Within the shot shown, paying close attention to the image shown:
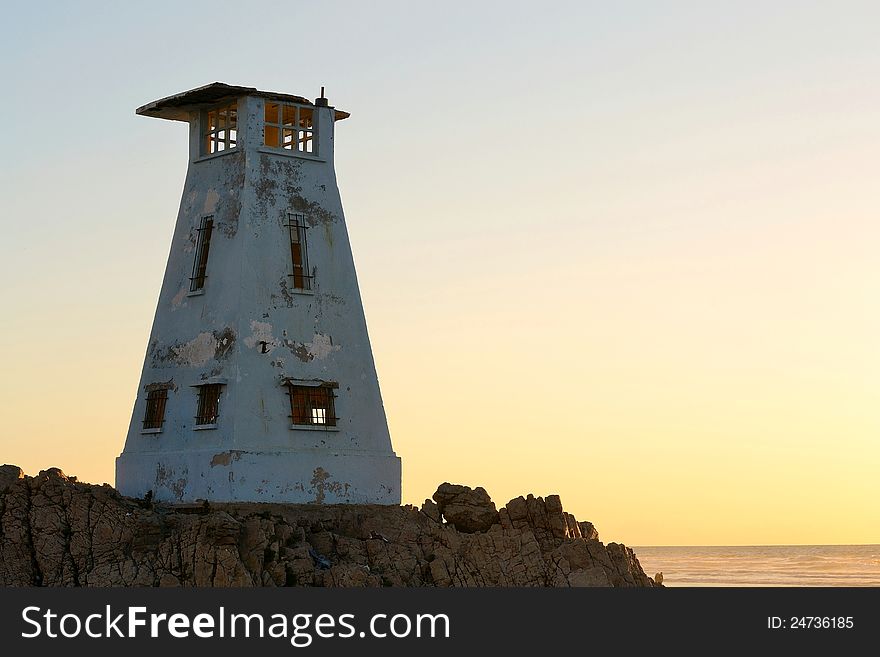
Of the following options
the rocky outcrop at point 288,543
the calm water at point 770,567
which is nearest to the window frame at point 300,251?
the rocky outcrop at point 288,543

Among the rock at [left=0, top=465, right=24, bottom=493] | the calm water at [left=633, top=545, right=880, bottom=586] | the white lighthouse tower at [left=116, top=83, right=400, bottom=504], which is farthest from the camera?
the calm water at [left=633, top=545, right=880, bottom=586]

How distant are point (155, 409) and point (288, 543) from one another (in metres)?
5.89

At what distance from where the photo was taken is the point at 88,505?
37594mm

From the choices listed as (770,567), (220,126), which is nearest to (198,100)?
(220,126)

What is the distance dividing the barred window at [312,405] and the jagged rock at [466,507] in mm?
3041

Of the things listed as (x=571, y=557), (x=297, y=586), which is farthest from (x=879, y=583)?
(x=297, y=586)

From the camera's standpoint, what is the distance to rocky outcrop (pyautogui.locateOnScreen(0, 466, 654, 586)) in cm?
3612

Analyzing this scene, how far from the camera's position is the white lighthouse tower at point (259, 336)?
40.1 m

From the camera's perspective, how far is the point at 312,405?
1610 inches

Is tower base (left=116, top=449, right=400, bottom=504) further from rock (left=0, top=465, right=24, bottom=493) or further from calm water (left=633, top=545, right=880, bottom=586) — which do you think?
calm water (left=633, top=545, right=880, bottom=586)

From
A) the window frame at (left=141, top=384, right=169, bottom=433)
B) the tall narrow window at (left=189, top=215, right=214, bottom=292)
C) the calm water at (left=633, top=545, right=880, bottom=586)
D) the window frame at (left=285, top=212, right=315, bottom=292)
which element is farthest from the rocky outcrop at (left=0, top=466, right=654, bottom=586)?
the calm water at (left=633, top=545, right=880, bottom=586)

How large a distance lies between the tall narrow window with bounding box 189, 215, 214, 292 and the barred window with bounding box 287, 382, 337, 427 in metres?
3.26

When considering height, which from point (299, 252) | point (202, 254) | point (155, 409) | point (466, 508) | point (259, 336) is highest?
point (202, 254)

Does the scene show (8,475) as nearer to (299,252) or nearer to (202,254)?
(202,254)
